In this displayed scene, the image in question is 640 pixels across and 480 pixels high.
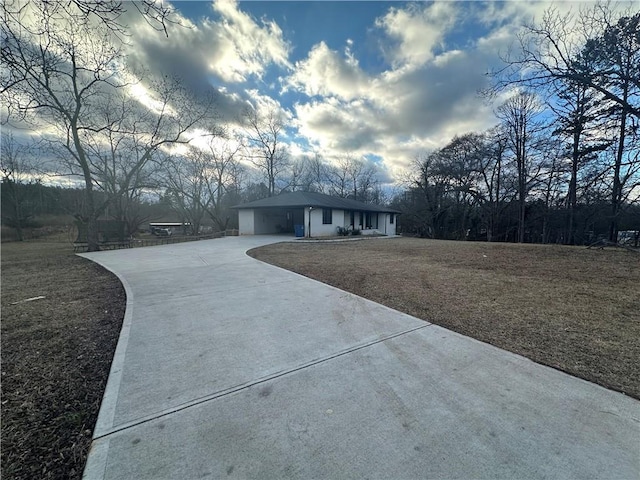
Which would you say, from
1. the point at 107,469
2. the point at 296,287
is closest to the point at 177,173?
the point at 296,287

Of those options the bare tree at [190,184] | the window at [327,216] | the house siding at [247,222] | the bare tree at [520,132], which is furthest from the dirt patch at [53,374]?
the bare tree at [520,132]

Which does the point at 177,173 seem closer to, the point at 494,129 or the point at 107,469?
the point at 107,469

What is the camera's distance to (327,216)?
2075 centimetres

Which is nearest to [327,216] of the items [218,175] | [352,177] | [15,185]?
[218,175]

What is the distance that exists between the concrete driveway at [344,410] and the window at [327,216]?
17.4 metres

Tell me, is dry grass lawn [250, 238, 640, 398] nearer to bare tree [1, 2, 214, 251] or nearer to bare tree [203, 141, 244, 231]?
bare tree [1, 2, 214, 251]

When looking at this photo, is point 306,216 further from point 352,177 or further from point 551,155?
point 352,177

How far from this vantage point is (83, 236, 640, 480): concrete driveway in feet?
4.57

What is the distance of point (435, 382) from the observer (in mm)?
2139

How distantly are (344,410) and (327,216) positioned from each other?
19200 millimetres

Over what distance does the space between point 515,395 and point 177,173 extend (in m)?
28.1

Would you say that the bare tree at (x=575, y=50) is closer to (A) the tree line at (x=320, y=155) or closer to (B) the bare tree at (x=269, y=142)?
(A) the tree line at (x=320, y=155)

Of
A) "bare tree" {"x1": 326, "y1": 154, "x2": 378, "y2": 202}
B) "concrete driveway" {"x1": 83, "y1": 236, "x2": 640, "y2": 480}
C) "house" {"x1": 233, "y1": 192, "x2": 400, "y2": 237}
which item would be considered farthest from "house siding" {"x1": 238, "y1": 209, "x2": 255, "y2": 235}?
"bare tree" {"x1": 326, "y1": 154, "x2": 378, "y2": 202}

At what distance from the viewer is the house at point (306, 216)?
19.6 meters
